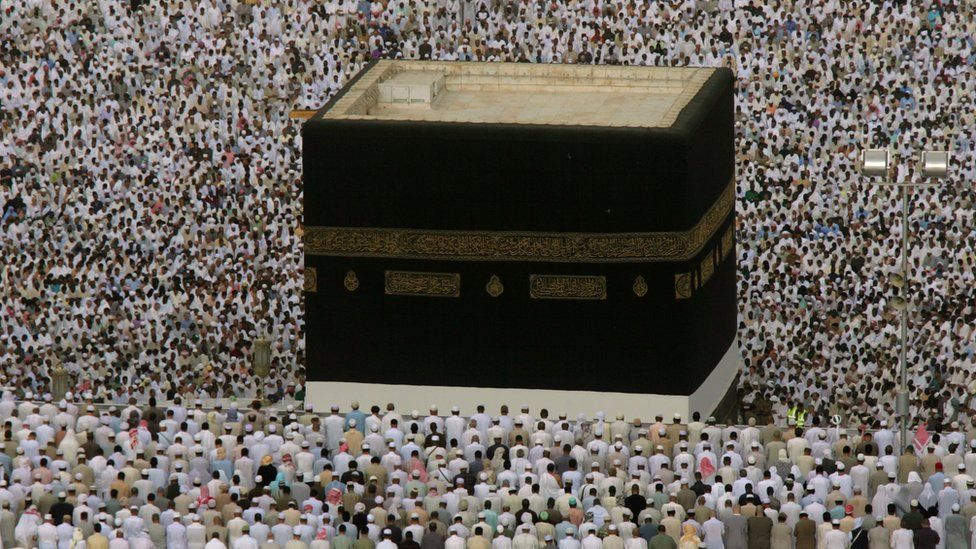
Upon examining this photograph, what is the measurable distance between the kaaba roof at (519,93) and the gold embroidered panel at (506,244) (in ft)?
5.05

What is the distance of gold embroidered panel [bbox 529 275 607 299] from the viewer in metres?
36.2

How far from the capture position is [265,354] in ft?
126

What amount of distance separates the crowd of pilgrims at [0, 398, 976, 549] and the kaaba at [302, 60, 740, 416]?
5.02 ft

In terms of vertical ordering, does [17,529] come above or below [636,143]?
below

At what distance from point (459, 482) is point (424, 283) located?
4939 mm

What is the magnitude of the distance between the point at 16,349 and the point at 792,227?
1098cm

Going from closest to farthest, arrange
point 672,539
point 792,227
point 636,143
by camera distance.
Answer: point 672,539, point 636,143, point 792,227

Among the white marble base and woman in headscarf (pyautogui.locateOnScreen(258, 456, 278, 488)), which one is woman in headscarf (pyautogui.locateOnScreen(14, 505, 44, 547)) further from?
the white marble base

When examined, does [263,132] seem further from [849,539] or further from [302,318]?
[849,539]

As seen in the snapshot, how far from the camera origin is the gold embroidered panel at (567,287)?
119 ft

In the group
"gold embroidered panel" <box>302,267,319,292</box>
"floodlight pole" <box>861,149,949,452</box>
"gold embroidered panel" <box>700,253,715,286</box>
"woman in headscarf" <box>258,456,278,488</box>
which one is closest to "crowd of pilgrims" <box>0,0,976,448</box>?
"gold embroidered panel" <box>700,253,715,286</box>

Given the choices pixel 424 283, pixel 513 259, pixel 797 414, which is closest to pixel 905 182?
pixel 797 414

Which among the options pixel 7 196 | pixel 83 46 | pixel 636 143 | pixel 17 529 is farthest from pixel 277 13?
pixel 17 529

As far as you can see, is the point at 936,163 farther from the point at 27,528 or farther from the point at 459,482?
the point at 27,528
